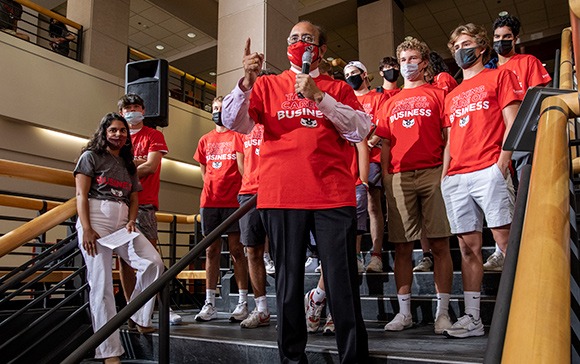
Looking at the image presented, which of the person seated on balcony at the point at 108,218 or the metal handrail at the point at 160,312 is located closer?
the metal handrail at the point at 160,312

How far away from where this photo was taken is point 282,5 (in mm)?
6207

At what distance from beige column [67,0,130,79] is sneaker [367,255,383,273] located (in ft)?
24.4

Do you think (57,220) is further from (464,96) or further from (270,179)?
(464,96)

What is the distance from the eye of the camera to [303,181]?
2.28m

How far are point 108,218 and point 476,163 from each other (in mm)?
2147

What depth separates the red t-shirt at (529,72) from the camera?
3727mm

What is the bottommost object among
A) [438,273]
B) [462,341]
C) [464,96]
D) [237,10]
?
[462,341]

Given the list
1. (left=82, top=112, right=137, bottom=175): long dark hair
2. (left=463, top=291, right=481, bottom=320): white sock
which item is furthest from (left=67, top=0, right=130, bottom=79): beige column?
(left=463, top=291, right=481, bottom=320): white sock

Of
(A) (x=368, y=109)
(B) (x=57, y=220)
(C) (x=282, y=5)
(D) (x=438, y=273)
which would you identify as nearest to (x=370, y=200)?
(A) (x=368, y=109)

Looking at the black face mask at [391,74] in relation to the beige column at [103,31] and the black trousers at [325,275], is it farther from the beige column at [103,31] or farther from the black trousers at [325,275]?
the beige column at [103,31]

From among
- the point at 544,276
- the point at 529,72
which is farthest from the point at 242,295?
the point at 544,276

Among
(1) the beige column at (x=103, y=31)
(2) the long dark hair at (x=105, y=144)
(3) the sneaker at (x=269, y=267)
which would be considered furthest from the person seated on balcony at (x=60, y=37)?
(3) the sneaker at (x=269, y=267)

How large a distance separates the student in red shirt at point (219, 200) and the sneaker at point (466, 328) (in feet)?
5.39

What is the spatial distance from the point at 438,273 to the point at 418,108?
1048mm
